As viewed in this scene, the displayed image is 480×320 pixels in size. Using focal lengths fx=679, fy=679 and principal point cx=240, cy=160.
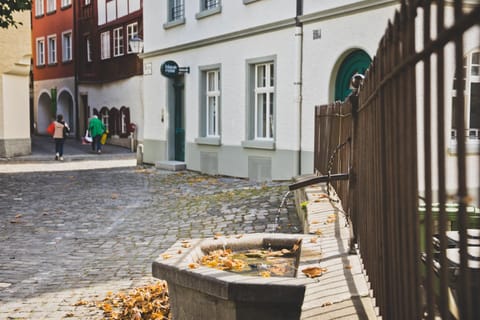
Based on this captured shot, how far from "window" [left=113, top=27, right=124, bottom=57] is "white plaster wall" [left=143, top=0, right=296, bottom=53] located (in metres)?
11.1

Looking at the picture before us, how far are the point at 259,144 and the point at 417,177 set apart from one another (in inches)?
557

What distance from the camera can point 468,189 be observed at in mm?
1393

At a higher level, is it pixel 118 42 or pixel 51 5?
pixel 51 5

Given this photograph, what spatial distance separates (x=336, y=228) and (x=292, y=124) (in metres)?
→ 9.34

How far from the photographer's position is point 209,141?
18.8 metres

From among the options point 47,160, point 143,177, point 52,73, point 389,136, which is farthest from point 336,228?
point 52,73

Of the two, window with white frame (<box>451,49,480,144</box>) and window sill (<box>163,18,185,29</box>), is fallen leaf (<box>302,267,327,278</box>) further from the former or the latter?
window sill (<box>163,18,185,29</box>)

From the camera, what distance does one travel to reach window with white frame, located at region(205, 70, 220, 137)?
1881cm

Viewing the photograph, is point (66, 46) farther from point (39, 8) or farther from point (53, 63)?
point (39, 8)

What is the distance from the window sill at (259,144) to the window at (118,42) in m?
18.7

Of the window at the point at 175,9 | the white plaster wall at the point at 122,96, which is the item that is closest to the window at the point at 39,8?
the white plaster wall at the point at 122,96

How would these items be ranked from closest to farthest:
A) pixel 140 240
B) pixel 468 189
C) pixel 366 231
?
pixel 468 189 < pixel 366 231 < pixel 140 240

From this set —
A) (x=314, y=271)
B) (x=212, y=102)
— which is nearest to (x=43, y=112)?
(x=212, y=102)

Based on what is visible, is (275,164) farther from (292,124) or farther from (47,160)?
(47,160)
